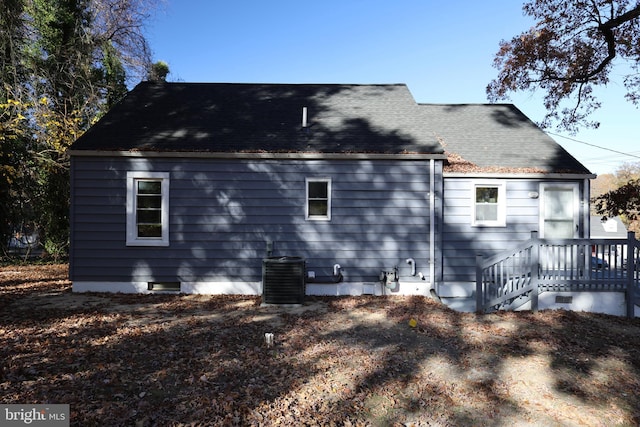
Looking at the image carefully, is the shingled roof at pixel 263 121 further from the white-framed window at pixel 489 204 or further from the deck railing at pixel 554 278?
the deck railing at pixel 554 278

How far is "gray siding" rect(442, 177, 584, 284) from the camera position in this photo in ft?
28.5

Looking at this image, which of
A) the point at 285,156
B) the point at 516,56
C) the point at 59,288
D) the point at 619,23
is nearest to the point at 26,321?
the point at 59,288

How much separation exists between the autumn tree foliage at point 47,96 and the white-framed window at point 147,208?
18.9 feet

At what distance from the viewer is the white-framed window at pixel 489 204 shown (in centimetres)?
869

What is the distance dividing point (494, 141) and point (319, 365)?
8.29m

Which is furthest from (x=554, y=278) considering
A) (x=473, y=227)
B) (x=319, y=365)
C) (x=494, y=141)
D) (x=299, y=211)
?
(x=299, y=211)

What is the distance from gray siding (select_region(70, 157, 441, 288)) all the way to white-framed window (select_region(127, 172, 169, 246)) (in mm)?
157

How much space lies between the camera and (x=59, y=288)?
8953mm

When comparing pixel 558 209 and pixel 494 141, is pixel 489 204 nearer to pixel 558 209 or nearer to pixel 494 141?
pixel 558 209

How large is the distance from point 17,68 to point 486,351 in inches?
666

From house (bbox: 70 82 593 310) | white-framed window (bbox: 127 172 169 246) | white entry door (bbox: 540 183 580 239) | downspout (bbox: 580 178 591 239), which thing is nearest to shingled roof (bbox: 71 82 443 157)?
house (bbox: 70 82 593 310)

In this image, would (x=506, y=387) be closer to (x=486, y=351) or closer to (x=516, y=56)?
(x=486, y=351)

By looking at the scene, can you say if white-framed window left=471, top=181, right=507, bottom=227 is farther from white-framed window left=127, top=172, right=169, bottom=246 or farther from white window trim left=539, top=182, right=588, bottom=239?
white-framed window left=127, top=172, right=169, bottom=246

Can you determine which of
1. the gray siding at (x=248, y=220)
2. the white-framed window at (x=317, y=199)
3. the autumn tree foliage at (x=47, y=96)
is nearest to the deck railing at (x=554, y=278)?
the gray siding at (x=248, y=220)
